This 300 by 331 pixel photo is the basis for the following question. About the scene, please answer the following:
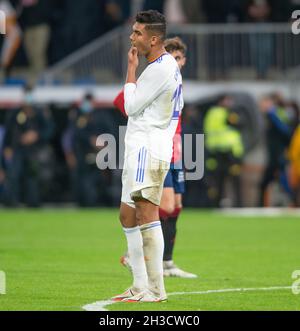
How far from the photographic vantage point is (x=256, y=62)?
26.3 m

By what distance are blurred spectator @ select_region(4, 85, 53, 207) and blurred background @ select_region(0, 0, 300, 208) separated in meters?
0.02

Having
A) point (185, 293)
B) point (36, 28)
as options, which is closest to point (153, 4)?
point (36, 28)

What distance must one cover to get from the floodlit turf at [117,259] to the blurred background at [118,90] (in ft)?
6.38

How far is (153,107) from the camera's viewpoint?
10211mm

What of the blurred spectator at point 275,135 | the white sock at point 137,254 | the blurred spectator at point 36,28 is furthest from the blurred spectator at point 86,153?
the white sock at point 137,254

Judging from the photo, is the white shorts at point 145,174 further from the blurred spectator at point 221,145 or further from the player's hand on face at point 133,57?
the blurred spectator at point 221,145

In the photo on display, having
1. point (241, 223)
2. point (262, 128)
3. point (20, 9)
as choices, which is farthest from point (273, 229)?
point (20, 9)

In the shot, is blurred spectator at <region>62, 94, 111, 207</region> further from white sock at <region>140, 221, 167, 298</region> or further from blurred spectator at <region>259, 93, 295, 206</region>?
white sock at <region>140, 221, 167, 298</region>

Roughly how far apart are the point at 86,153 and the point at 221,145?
9.25 ft

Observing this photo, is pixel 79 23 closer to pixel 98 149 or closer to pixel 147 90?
pixel 98 149

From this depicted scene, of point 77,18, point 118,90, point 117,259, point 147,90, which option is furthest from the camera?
point 77,18

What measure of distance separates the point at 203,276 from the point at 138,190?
2.78 meters

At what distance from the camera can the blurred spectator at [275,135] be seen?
25016mm
